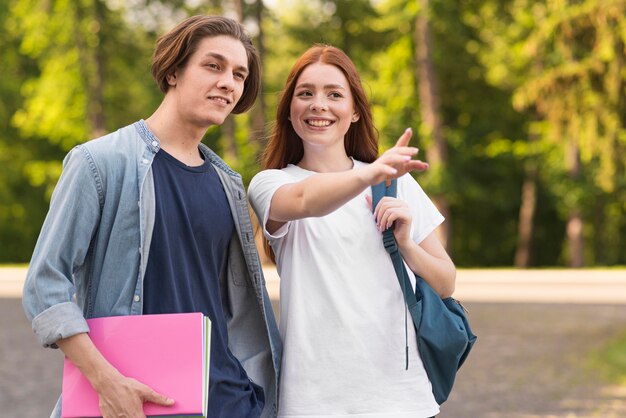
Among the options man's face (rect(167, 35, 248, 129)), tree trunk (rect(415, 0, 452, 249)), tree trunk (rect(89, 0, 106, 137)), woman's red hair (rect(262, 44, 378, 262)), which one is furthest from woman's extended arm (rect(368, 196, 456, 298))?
tree trunk (rect(89, 0, 106, 137))

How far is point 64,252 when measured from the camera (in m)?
2.51

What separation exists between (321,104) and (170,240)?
2.18ft

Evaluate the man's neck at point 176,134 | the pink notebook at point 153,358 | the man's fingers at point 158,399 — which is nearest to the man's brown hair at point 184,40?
the man's neck at point 176,134

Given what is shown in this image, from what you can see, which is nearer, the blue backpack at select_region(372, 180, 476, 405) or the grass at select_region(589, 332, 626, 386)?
the blue backpack at select_region(372, 180, 476, 405)

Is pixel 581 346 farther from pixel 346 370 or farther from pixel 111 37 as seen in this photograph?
pixel 111 37

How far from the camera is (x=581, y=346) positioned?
11.7 m

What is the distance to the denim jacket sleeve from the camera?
2438mm

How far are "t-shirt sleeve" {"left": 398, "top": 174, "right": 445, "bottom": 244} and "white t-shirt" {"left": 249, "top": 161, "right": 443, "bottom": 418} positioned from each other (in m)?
0.13

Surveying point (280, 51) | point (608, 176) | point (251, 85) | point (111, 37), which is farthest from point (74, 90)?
point (251, 85)

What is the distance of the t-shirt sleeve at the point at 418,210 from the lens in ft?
9.93

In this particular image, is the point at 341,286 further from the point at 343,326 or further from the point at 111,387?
the point at 111,387

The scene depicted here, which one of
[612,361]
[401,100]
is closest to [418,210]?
[612,361]

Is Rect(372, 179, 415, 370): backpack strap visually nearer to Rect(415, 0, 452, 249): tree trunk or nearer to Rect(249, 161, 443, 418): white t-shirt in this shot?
Rect(249, 161, 443, 418): white t-shirt

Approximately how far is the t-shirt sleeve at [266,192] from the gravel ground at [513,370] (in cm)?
477
